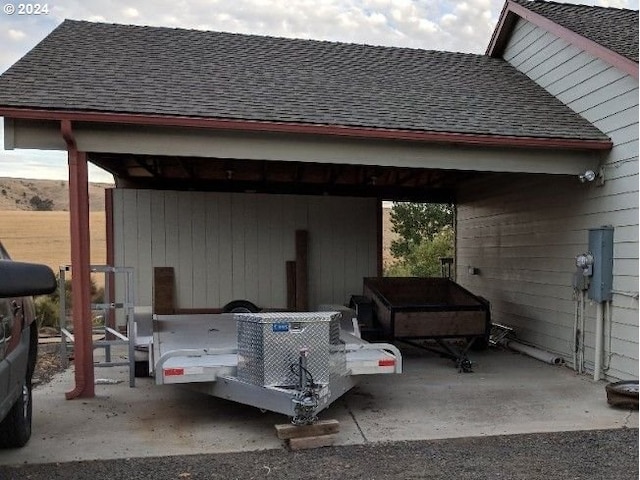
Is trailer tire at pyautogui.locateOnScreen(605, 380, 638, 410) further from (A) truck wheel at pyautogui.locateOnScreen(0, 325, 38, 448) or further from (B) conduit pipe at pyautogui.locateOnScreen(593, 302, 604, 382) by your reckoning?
(A) truck wheel at pyautogui.locateOnScreen(0, 325, 38, 448)

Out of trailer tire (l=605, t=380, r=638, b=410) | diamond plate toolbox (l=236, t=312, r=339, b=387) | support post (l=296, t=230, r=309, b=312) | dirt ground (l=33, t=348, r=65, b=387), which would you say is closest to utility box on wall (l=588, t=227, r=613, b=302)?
trailer tire (l=605, t=380, r=638, b=410)

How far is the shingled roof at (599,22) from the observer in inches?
278

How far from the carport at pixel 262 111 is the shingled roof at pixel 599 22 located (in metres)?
0.96

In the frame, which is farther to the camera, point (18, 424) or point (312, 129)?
point (312, 129)

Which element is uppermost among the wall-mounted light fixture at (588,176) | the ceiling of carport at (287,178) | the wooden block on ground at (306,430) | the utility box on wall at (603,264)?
the ceiling of carport at (287,178)

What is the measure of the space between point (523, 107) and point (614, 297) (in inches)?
109

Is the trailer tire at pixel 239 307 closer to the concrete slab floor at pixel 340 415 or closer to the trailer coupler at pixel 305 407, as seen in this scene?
the concrete slab floor at pixel 340 415

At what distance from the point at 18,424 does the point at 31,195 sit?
137ft

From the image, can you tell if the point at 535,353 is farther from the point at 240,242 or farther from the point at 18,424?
the point at 18,424

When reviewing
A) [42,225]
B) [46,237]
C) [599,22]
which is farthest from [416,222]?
[42,225]

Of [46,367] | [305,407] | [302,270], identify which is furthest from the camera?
[302,270]

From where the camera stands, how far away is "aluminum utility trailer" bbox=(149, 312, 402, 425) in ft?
14.7

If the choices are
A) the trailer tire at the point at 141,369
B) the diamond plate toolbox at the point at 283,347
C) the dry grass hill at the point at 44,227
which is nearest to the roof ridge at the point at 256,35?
the dry grass hill at the point at 44,227

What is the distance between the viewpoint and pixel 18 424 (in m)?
4.21
